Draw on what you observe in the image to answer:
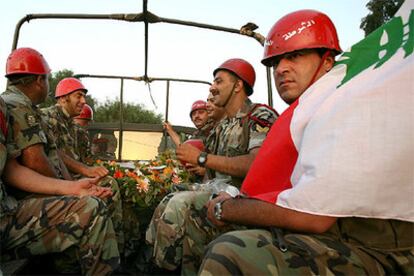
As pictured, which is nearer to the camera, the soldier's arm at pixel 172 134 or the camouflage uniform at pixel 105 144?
the soldier's arm at pixel 172 134

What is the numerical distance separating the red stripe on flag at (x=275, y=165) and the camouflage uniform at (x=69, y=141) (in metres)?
2.92

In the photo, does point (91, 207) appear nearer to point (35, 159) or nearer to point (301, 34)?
point (35, 159)

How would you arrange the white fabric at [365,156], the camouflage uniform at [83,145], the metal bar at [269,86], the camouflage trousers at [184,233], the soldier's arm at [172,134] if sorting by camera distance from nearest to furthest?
the white fabric at [365,156]
the camouflage trousers at [184,233]
the metal bar at [269,86]
the camouflage uniform at [83,145]
the soldier's arm at [172,134]

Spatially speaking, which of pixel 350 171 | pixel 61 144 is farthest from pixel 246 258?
pixel 61 144

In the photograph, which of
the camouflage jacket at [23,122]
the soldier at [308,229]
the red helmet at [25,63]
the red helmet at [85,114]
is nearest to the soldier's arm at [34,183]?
the camouflage jacket at [23,122]

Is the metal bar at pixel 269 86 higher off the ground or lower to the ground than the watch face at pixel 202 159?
higher

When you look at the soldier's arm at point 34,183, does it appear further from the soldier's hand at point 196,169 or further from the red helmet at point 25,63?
the soldier's hand at point 196,169

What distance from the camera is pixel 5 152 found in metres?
2.77

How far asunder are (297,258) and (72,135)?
490cm

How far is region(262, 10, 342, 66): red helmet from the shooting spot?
7.68 ft

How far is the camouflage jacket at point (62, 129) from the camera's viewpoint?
551 cm

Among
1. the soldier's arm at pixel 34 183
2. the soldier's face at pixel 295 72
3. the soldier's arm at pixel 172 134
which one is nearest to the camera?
the soldier's face at pixel 295 72

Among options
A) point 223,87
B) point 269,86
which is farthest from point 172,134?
point 223,87

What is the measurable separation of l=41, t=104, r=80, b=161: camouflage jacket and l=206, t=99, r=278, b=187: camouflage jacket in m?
2.47
